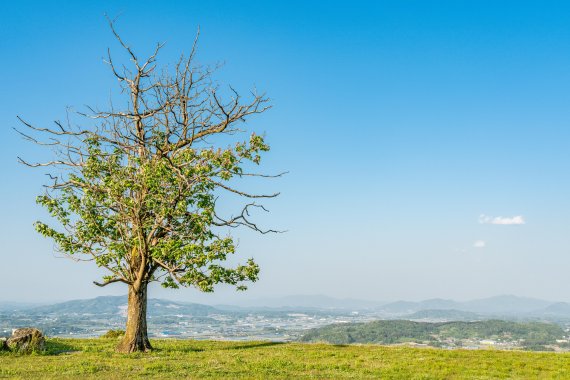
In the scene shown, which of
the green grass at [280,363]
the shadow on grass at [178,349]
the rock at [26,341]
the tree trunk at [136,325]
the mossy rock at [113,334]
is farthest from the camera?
the mossy rock at [113,334]

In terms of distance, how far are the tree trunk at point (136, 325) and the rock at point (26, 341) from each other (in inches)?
191

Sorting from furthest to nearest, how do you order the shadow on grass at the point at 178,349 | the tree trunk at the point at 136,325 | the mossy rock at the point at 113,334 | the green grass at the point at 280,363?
the mossy rock at the point at 113,334 < the shadow on grass at the point at 178,349 < the tree trunk at the point at 136,325 < the green grass at the point at 280,363

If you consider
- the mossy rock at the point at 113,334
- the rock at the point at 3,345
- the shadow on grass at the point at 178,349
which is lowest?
the shadow on grass at the point at 178,349

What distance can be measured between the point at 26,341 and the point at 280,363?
16.4m

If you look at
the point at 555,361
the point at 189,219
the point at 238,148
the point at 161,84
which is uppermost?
the point at 161,84

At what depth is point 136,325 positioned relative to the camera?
32.2 m

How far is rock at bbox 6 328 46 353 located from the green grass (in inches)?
28.5

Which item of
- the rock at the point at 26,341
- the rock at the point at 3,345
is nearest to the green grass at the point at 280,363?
the rock at the point at 26,341

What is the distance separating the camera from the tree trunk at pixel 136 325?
31828 mm

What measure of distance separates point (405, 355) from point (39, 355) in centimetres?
2281

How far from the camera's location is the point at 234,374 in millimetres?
22391

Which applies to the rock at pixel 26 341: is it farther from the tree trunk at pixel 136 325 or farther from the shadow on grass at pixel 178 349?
the shadow on grass at pixel 178 349

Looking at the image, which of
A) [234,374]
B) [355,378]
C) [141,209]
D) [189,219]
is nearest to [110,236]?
[141,209]

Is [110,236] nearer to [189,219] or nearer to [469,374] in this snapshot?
[189,219]
